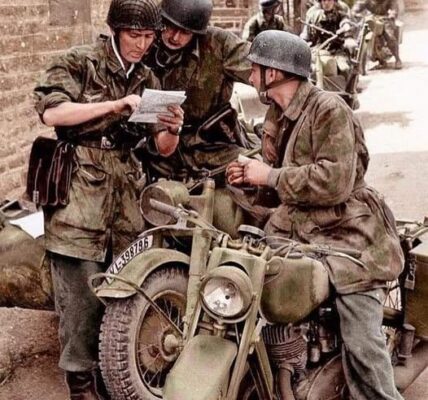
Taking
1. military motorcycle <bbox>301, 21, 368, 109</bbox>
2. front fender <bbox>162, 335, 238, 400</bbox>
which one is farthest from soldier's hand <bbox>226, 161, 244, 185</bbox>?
military motorcycle <bbox>301, 21, 368, 109</bbox>

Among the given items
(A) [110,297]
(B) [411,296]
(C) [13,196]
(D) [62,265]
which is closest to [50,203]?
(D) [62,265]

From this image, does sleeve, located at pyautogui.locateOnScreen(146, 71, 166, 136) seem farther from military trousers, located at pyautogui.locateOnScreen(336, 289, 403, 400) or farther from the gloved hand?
the gloved hand

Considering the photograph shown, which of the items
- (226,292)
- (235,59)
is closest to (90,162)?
(235,59)

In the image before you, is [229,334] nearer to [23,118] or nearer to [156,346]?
[156,346]

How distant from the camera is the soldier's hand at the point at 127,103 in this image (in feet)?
13.3

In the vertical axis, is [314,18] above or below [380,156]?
above

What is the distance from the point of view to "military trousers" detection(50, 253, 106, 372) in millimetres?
4340

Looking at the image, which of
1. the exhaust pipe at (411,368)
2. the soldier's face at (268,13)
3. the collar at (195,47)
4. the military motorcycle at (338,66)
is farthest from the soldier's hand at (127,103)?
the soldier's face at (268,13)

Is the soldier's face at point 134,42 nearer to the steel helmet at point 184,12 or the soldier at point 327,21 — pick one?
the steel helmet at point 184,12

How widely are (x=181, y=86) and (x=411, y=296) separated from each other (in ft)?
6.19

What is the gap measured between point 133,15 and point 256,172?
41.6 inches

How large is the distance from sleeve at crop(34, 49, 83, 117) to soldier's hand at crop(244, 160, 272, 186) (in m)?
1.00

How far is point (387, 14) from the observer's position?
814 inches

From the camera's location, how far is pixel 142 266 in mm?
3922
